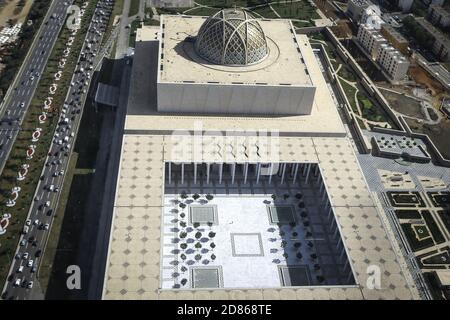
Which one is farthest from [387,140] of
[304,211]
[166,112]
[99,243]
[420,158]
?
[99,243]

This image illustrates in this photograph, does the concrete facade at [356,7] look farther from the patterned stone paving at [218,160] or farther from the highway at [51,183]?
the highway at [51,183]

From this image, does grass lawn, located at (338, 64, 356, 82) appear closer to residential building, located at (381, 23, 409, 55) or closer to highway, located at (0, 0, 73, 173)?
residential building, located at (381, 23, 409, 55)

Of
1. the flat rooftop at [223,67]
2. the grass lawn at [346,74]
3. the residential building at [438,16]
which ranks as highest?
the flat rooftop at [223,67]

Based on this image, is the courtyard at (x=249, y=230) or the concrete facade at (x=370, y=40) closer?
the courtyard at (x=249, y=230)

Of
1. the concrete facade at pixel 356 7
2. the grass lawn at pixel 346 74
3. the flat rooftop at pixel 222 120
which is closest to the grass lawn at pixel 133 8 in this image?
the flat rooftop at pixel 222 120

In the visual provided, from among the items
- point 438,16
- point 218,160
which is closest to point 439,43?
point 438,16

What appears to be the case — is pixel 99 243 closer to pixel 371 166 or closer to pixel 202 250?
pixel 202 250
